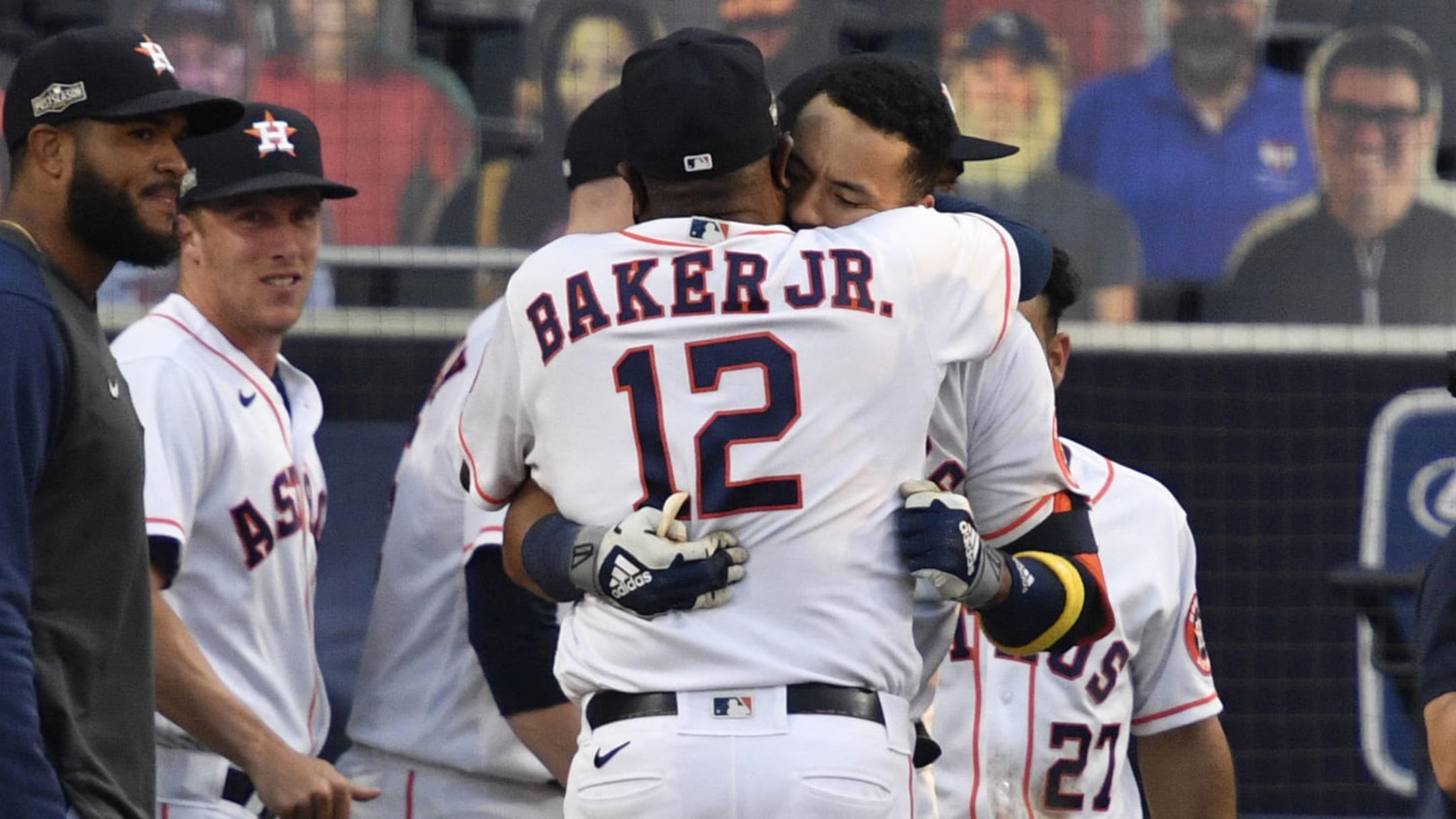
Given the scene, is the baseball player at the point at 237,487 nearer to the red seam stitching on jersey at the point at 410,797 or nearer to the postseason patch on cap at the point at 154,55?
the red seam stitching on jersey at the point at 410,797

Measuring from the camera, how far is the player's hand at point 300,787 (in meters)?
3.18

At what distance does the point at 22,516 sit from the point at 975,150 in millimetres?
1516

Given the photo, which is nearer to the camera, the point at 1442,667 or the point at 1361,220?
the point at 1442,667

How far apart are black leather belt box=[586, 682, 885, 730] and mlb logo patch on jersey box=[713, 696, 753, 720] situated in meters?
0.04

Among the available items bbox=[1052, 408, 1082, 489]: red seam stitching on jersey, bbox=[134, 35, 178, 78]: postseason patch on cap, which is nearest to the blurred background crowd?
bbox=[134, 35, 178, 78]: postseason patch on cap

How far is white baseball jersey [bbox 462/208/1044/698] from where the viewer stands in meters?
2.31

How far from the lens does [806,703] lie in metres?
2.28

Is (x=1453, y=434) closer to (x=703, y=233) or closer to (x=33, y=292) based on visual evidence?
(x=703, y=233)

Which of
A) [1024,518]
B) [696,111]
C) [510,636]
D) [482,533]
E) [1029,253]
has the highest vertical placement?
[696,111]

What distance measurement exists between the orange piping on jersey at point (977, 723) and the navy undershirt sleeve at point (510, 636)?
29.3 inches

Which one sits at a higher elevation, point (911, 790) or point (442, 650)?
point (911, 790)

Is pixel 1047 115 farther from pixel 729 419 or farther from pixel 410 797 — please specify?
pixel 729 419

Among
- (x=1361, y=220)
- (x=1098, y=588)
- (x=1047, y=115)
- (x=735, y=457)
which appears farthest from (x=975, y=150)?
(x=1361, y=220)

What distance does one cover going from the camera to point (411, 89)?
655 cm
